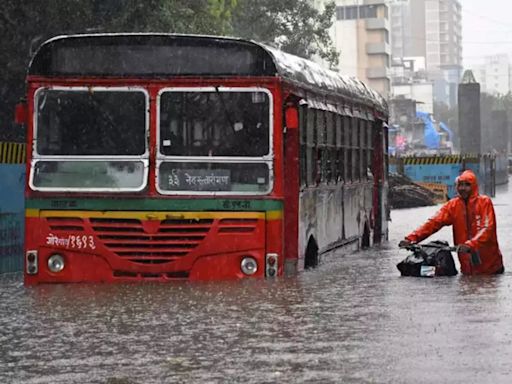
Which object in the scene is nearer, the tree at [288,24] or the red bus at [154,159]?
the red bus at [154,159]

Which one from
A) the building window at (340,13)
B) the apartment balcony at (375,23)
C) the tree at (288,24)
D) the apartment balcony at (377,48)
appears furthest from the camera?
the building window at (340,13)

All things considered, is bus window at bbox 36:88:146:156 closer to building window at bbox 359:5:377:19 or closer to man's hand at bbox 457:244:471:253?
man's hand at bbox 457:244:471:253

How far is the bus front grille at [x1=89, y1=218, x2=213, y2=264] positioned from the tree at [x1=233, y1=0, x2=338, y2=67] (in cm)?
4157

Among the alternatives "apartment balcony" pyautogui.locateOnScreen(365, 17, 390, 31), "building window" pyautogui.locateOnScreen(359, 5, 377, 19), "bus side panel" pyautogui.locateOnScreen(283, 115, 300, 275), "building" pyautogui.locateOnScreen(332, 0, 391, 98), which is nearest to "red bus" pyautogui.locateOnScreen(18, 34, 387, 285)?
"bus side panel" pyautogui.locateOnScreen(283, 115, 300, 275)

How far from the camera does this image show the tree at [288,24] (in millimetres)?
55941

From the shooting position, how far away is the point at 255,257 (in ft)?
46.2

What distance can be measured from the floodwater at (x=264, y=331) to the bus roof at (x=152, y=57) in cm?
216

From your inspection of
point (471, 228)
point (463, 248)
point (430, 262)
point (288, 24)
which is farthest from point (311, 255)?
point (288, 24)

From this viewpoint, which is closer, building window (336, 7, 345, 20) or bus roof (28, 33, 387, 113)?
bus roof (28, 33, 387, 113)

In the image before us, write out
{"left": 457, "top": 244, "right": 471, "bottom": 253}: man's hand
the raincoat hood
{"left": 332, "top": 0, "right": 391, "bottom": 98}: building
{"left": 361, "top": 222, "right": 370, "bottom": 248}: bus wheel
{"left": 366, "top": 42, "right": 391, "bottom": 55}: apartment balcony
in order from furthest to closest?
{"left": 366, "top": 42, "right": 391, "bottom": 55}: apartment balcony < {"left": 332, "top": 0, "right": 391, "bottom": 98}: building < {"left": 361, "top": 222, "right": 370, "bottom": 248}: bus wheel < the raincoat hood < {"left": 457, "top": 244, "right": 471, "bottom": 253}: man's hand

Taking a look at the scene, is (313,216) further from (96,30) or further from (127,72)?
(96,30)

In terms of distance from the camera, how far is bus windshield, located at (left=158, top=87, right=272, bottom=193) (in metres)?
14.1

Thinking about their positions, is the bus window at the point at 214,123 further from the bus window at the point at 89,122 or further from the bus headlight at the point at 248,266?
Result: the bus headlight at the point at 248,266

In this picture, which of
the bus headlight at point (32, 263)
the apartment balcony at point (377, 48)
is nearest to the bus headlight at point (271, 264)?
the bus headlight at point (32, 263)
